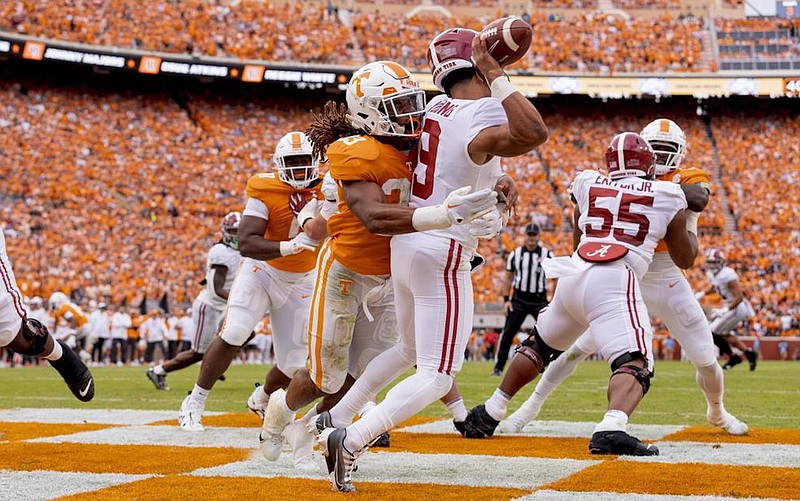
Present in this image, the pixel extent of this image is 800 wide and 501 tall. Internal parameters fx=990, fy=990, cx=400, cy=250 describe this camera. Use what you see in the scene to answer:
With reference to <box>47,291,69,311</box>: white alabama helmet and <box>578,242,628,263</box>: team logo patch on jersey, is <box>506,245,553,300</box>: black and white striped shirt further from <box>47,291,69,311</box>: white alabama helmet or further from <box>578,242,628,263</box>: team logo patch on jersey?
<box>47,291,69,311</box>: white alabama helmet

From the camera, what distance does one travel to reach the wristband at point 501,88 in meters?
3.52

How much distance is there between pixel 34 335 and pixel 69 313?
43.8ft

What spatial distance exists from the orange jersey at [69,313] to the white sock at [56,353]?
1306 cm

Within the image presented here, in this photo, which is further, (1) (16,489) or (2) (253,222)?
(2) (253,222)

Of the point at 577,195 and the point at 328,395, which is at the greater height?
the point at 577,195

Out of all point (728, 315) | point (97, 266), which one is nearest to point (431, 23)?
point (97, 266)

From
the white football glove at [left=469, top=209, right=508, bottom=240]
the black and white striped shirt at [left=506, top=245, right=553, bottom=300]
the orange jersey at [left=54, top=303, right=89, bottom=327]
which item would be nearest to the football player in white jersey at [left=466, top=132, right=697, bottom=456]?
the white football glove at [left=469, top=209, right=508, bottom=240]

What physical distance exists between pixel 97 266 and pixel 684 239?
19.6 metres

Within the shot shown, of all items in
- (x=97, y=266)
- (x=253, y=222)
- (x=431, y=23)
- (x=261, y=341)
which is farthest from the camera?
(x=431, y=23)

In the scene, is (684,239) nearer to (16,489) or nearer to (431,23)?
(16,489)

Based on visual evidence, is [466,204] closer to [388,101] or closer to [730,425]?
[388,101]

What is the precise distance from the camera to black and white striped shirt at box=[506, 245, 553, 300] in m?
11.3

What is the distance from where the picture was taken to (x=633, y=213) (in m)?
4.95

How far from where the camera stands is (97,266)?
22.7 metres
